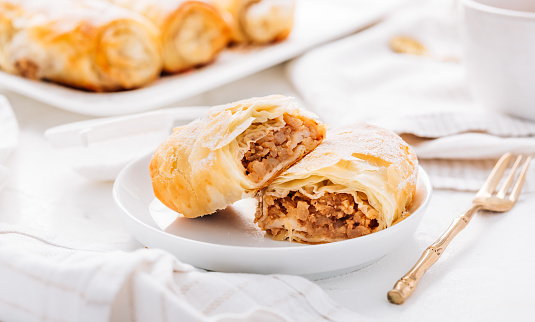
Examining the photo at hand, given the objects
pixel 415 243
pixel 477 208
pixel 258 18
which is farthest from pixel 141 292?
pixel 258 18

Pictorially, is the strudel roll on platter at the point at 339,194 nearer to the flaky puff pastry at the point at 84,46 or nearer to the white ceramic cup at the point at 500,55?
the white ceramic cup at the point at 500,55

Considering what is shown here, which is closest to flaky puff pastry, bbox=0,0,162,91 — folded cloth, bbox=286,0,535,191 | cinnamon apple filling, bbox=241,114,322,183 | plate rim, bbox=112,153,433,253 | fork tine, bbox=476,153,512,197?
folded cloth, bbox=286,0,535,191

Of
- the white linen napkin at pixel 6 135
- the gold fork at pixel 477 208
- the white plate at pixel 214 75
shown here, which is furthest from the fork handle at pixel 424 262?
the white plate at pixel 214 75

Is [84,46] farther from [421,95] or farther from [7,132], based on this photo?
[421,95]

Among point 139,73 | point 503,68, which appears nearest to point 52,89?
point 139,73

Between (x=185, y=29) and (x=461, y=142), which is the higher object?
(x=185, y=29)

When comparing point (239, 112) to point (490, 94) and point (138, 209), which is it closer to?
point (138, 209)
